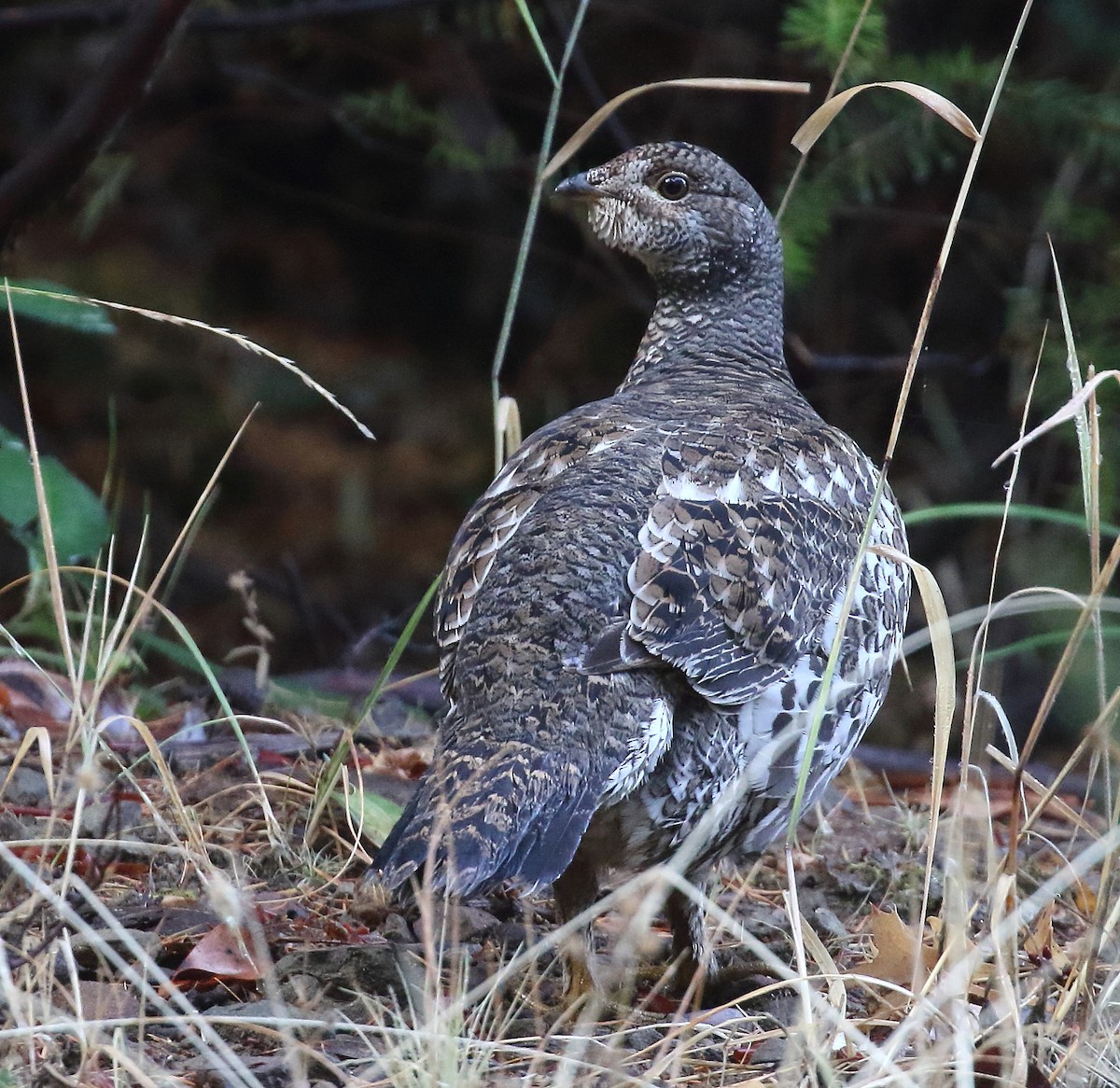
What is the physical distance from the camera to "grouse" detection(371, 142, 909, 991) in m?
2.84

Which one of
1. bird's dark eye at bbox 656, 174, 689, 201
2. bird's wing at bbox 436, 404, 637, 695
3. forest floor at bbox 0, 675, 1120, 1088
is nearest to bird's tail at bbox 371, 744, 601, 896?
forest floor at bbox 0, 675, 1120, 1088

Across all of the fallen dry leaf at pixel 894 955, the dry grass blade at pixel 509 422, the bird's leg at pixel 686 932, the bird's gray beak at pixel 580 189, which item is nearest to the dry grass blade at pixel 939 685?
the fallen dry leaf at pixel 894 955

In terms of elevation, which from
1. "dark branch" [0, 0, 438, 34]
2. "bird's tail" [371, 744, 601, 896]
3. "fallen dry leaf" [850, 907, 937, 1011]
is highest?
"dark branch" [0, 0, 438, 34]

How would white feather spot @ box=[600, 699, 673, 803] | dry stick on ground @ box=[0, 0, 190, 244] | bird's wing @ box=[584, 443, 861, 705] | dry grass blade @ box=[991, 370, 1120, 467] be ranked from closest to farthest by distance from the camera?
dry grass blade @ box=[991, 370, 1120, 467] < white feather spot @ box=[600, 699, 673, 803] < bird's wing @ box=[584, 443, 861, 705] < dry stick on ground @ box=[0, 0, 190, 244]

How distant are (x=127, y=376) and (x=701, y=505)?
18.8 feet

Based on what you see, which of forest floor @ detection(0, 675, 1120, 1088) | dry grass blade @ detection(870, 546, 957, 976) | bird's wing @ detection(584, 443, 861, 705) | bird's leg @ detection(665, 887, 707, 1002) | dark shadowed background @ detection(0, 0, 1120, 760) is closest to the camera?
forest floor @ detection(0, 675, 1120, 1088)

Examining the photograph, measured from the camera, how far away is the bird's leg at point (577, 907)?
3111 millimetres

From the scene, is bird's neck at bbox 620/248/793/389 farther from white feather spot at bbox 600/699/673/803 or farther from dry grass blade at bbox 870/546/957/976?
dry grass blade at bbox 870/546/957/976

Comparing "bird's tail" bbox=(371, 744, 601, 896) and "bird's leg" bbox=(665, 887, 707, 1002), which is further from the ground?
"bird's tail" bbox=(371, 744, 601, 896)

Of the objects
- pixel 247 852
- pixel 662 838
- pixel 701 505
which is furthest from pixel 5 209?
pixel 662 838

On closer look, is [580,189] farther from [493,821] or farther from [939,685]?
[493,821]

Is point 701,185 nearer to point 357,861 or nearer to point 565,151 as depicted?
point 565,151

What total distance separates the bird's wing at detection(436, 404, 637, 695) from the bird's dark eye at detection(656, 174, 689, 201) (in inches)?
38.0

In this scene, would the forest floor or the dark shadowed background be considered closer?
the forest floor
